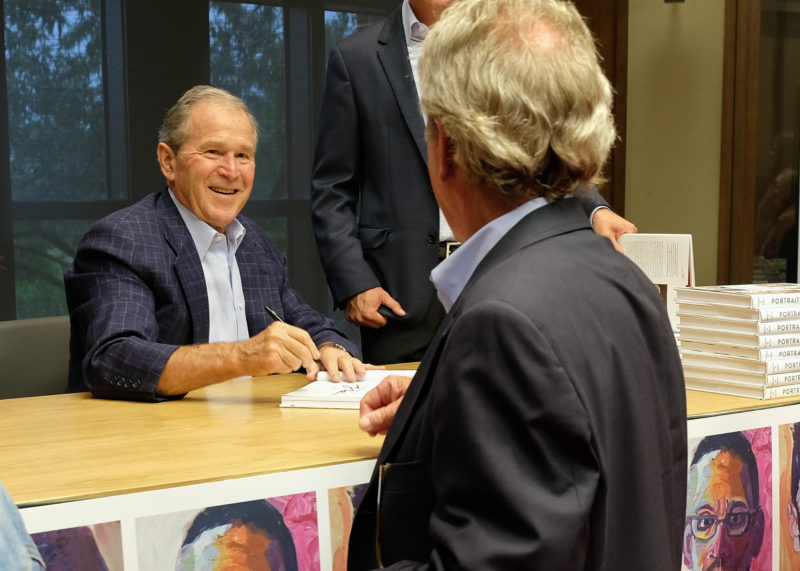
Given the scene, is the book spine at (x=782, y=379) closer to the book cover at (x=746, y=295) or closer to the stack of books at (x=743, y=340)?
the stack of books at (x=743, y=340)

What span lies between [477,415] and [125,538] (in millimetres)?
695

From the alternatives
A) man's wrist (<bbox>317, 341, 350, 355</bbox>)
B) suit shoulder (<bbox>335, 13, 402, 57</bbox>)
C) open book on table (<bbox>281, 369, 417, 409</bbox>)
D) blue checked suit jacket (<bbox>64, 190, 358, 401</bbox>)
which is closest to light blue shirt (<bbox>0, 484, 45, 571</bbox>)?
open book on table (<bbox>281, 369, 417, 409</bbox>)

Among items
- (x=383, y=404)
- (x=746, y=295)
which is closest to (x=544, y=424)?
(x=383, y=404)

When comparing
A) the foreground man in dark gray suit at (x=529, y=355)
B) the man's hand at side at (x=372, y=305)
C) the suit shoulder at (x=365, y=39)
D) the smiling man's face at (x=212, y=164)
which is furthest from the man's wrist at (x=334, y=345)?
the foreground man in dark gray suit at (x=529, y=355)

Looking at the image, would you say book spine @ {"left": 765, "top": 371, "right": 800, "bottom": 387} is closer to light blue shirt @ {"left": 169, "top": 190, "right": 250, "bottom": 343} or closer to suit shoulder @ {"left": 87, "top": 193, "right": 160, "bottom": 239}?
light blue shirt @ {"left": 169, "top": 190, "right": 250, "bottom": 343}

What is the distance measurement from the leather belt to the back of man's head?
5.53 ft

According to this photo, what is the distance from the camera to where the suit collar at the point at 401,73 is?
2721mm

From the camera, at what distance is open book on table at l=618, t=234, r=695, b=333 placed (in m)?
2.38

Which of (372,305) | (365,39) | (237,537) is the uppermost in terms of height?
(365,39)

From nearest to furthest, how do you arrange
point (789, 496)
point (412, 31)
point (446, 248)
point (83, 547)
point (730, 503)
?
point (83, 547)
point (730, 503)
point (789, 496)
point (446, 248)
point (412, 31)

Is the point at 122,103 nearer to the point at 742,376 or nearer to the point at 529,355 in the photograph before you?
the point at 742,376

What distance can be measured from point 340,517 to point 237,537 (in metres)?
0.17

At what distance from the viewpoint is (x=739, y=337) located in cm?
202

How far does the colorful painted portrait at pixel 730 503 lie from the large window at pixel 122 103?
3.23 m
